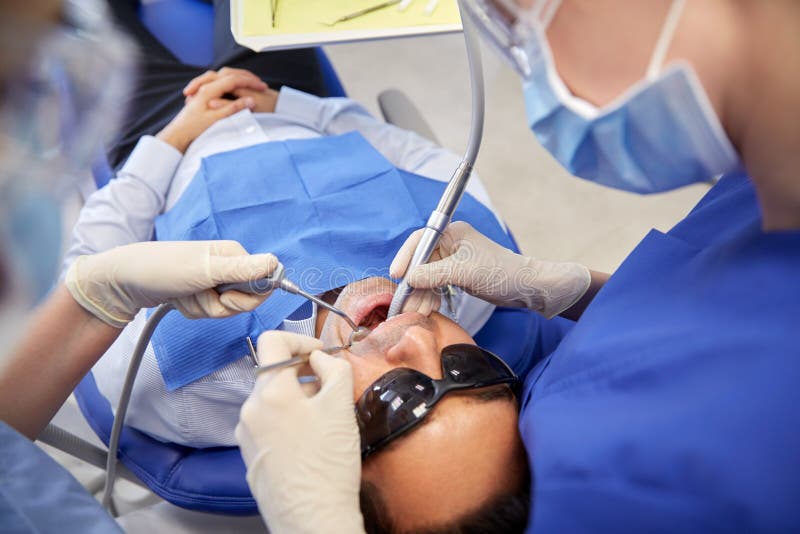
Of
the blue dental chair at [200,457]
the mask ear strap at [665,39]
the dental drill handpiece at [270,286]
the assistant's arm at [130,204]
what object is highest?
the mask ear strap at [665,39]

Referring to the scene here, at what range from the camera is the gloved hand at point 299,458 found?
32.5 inches

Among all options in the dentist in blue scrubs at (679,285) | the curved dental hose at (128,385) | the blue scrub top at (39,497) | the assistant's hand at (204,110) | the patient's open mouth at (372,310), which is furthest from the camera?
the assistant's hand at (204,110)

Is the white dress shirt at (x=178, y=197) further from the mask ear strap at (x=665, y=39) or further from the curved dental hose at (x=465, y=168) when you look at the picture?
the mask ear strap at (x=665, y=39)

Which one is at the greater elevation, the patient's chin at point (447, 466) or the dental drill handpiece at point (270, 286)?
the dental drill handpiece at point (270, 286)

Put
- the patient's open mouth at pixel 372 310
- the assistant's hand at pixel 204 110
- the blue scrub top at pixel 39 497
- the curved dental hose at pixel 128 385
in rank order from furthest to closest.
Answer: the assistant's hand at pixel 204 110, the patient's open mouth at pixel 372 310, the curved dental hose at pixel 128 385, the blue scrub top at pixel 39 497

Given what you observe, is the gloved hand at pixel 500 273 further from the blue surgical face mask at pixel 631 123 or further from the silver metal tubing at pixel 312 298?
the blue surgical face mask at pixel 631 123

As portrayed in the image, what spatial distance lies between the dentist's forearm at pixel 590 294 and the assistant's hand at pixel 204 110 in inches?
38.9

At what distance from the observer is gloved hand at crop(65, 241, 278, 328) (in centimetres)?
97

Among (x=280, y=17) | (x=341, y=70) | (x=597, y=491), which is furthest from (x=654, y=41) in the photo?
(x=341, y=70)

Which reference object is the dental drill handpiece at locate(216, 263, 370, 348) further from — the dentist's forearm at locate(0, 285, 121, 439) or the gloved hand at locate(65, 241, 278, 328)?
the dentist's forearm at locate(0, 285, 121, 439)

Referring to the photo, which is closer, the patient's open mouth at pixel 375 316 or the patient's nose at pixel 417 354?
the patient's nose at pixel 417 354

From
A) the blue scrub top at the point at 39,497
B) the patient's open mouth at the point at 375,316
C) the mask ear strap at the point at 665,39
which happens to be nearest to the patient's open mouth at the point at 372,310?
the patient's open mouth at the point at 375,316

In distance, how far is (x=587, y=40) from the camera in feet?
2.17

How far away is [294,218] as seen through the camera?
1.27 m
